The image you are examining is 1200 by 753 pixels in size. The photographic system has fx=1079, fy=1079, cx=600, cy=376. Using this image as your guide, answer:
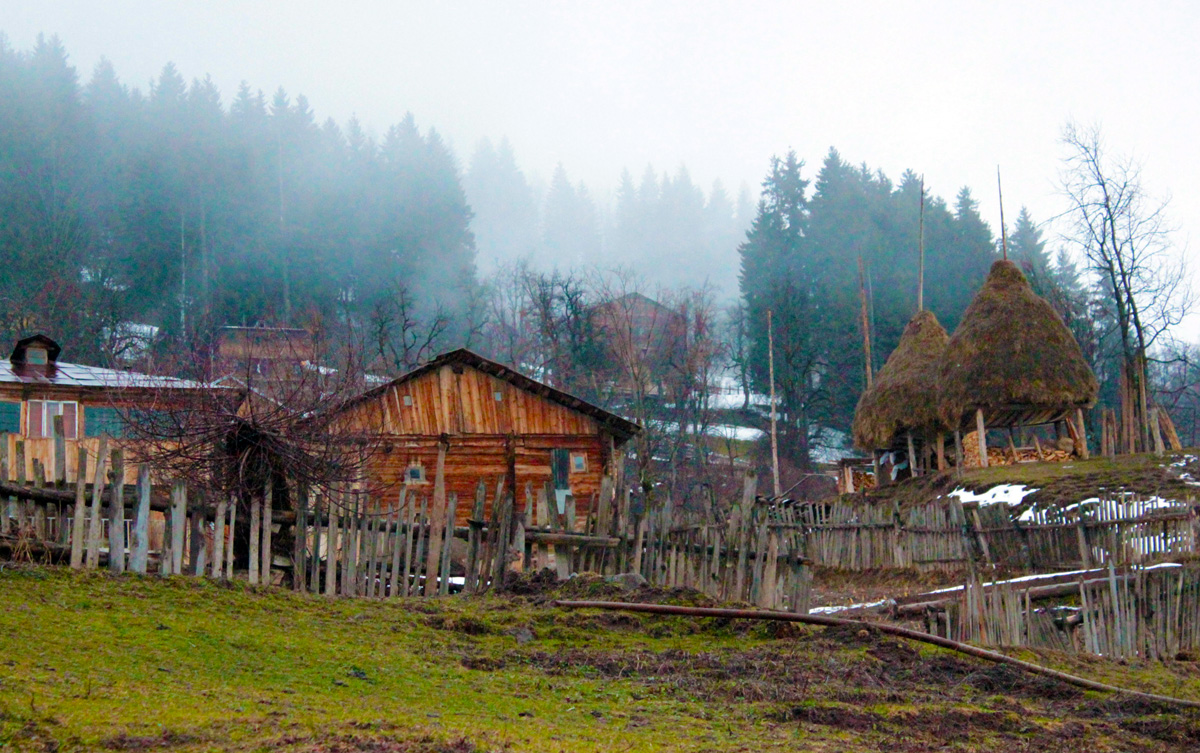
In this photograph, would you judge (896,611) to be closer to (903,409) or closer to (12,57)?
(903,409)

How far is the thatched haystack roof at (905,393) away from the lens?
98.9 feet

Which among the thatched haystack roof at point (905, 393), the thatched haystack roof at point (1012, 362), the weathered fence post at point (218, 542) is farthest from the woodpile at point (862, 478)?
the weathered fence post at point (218, 542)

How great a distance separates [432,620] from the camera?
27.5 ft

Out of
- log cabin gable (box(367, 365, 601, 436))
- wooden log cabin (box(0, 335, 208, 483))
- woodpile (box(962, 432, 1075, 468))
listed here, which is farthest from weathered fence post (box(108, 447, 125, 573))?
woodpile (box(962, 432, 1075, 468))

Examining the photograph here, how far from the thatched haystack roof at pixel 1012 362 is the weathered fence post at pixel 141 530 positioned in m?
22.6

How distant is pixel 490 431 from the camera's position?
24.7 metres

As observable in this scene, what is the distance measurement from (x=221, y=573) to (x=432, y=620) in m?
2.36

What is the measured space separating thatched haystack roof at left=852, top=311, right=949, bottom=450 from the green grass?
2164 cm

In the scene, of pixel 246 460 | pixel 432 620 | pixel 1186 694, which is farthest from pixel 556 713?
pixel 246 460

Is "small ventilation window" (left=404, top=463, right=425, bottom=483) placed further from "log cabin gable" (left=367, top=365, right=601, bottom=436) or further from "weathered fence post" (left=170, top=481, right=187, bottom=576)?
"weathered fence post" (left=170, top=481, right=187, bottom=576)

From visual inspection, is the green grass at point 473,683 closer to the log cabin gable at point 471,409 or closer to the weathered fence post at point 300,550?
the weathered fence post at point 300,550

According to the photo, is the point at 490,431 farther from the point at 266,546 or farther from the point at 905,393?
the point at 266,546

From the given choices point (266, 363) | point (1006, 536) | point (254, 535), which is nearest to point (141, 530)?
point (254, 535)

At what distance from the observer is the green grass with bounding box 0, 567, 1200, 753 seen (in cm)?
463
